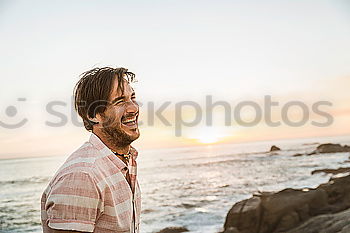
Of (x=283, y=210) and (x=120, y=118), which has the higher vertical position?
(x=120, y=118)

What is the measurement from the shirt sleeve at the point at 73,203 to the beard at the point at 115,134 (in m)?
0.26

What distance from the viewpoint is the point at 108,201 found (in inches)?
63.1

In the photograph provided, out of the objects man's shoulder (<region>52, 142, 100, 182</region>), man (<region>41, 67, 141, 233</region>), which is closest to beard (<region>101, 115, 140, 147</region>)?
man (<region>41, 67, 141, 233</region>)

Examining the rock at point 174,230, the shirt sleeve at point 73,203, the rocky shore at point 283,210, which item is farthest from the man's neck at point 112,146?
the rock at point 174,230

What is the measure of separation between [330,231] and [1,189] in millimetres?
19910

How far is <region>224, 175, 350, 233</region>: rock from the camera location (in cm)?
736

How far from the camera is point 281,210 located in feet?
24.7

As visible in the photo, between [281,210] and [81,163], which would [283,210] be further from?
[81,163]

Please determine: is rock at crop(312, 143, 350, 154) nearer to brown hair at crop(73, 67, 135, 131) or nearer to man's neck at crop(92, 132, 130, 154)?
man's neck at crop(92, 132, 130, 154)

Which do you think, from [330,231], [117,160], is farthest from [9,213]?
[117,160]

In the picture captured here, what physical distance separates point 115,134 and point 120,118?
67 millimetres

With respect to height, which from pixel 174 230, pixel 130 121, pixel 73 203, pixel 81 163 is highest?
pixel 130 121

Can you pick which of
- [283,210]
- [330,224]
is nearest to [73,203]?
[330,224]

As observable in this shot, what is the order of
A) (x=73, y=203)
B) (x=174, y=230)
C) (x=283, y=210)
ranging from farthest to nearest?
(x=174, y=230)
(x=283, y=210)
(x=73, y=203)
